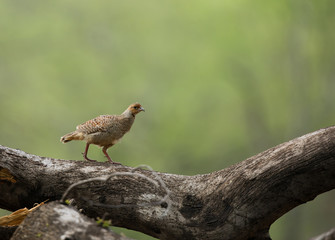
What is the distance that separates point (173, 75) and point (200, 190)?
1264 cm

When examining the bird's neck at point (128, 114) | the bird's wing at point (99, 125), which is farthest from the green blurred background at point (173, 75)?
the bird's wing at point (99, 125)

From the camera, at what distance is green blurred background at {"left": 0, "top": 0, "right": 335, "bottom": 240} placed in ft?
53.9

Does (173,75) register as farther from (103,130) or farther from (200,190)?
(200,190)

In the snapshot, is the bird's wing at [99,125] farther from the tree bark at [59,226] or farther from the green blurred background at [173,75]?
the green blurred background at [173,75]

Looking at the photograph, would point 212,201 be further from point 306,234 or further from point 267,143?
point 306,234

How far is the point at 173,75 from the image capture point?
17.5 m

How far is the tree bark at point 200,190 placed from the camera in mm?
4590

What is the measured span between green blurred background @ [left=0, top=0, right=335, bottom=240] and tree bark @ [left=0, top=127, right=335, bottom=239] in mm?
10798

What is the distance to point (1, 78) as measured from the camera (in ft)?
54.1

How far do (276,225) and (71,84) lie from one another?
28.6ft

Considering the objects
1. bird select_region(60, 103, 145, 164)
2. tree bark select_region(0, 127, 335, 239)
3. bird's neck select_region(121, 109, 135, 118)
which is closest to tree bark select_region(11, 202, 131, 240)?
tree bark select_region(0, 127, 335, 239)

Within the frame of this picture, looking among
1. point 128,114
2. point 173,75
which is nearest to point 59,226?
point 128,114

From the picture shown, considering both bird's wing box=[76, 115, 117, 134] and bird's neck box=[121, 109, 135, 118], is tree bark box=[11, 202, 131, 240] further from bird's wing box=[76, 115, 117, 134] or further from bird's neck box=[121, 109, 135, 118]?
bird's neck box=[121, 109, 135, 118]

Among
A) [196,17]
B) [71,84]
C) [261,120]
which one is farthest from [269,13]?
[71,84]
